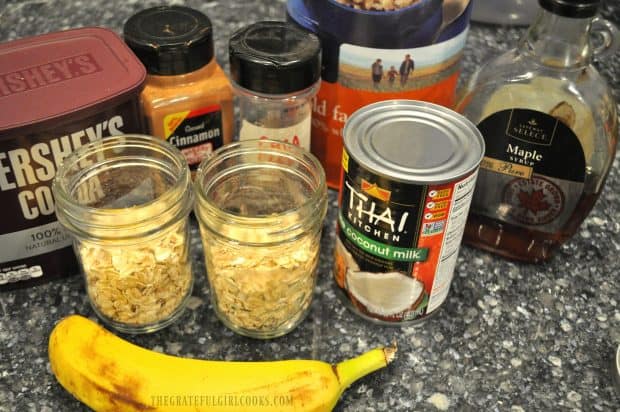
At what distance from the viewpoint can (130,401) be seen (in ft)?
1.90

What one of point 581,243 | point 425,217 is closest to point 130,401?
point 425,217

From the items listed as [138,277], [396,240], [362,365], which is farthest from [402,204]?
[138,277]

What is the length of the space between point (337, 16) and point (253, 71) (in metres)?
0.11

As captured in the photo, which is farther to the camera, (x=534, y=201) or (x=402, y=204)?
(x=534, y=201)

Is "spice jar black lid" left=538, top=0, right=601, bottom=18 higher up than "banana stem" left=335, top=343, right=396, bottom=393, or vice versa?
"spice jar black lid" left=538, top=0, right=601, bottom=18

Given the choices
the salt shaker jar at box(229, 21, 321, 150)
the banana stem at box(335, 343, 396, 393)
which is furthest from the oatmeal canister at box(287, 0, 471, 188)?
the banana stem at box(335, 343, 396, 393)

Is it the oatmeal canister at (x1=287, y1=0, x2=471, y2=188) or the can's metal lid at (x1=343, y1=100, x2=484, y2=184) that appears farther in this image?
the oatmeal canister at (x1=287, y1=0, x2=471, y2=188)

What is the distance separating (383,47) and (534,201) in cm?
23

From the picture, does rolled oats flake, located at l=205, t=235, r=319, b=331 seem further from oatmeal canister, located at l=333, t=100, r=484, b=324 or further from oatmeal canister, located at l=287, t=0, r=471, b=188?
oatmeal canister, located at l=287, t=0, r=471, b=188

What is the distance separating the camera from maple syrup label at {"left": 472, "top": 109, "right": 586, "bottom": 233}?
0.69 meters

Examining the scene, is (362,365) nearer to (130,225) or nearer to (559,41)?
(130,225)

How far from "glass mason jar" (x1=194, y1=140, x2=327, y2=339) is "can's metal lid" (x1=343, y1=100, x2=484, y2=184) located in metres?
0.06

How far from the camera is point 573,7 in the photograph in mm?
594

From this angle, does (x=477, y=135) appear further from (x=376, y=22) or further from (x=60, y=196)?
(x=60, y=196)
